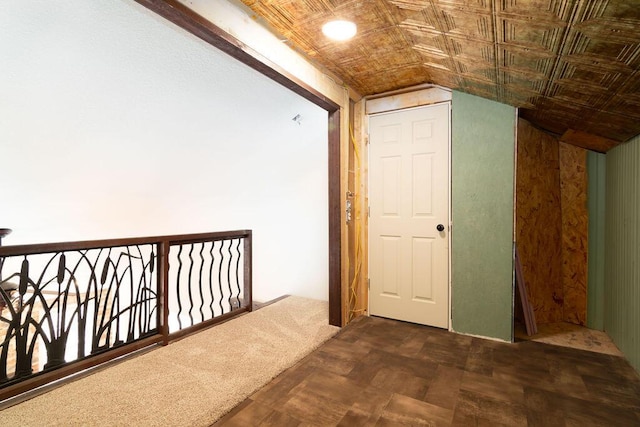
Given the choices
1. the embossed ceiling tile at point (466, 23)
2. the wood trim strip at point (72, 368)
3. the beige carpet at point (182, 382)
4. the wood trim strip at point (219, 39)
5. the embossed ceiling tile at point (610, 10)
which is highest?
the embossed ceiling tile at point (466, 23)

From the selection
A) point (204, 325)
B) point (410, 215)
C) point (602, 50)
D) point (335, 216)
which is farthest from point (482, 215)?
point (204, 325)

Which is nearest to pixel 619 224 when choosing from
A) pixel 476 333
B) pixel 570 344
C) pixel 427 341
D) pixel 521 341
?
pixel 570 344

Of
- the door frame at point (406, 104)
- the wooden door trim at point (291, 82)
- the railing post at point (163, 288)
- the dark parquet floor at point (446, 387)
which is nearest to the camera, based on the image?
the wooden door trim at point (291, 82)

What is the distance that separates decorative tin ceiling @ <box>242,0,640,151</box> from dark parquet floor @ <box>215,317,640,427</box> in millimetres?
1843

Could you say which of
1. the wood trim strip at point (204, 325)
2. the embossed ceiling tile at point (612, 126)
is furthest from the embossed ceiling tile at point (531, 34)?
the wood trim strip at point (204, 325)

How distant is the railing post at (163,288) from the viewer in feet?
8.68

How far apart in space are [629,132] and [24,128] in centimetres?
634

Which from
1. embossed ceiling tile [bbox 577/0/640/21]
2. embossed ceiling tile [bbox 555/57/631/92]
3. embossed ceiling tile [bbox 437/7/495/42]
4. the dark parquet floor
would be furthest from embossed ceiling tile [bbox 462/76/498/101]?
the dark parquet floor

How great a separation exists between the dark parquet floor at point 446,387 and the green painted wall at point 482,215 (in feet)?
0.90

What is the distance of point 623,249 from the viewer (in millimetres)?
2490

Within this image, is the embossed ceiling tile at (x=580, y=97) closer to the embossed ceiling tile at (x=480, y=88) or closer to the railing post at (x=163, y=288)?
the embossed ceiling tile at (x=480, y=88)

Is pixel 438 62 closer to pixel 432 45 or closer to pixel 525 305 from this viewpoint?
pixel 432 45

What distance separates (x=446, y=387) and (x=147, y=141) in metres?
4.67

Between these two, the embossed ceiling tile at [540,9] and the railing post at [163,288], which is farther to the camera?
the railing post at [163,288]
